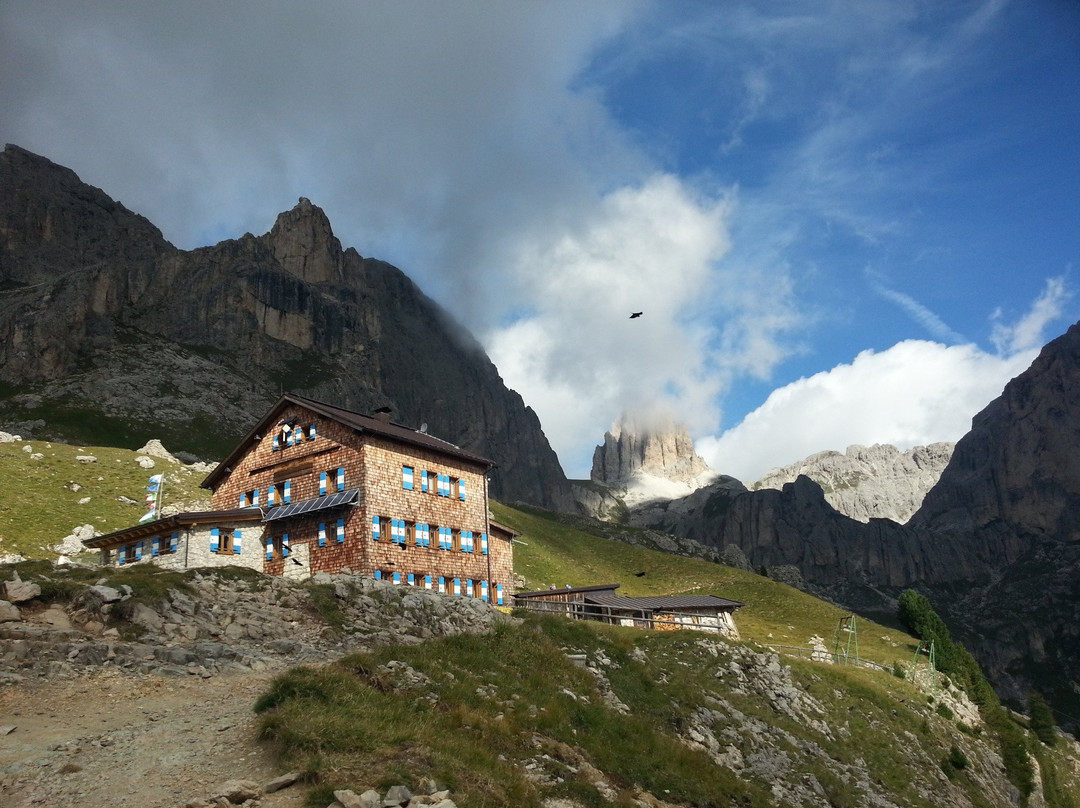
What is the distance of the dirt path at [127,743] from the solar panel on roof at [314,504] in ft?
67.8

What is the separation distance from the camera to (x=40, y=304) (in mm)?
152625

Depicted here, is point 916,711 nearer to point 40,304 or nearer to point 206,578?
point 206,578

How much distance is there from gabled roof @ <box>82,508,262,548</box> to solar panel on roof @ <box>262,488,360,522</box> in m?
1.08

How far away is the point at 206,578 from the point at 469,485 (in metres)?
21.6

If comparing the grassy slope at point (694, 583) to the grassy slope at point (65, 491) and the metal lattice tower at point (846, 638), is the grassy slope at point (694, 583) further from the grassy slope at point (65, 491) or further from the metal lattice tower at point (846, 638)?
the grassy slope at point (65, 491)

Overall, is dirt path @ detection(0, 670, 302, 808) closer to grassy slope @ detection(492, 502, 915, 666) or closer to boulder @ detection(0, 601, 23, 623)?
boulder @ detection(0, 601, 23, 623)

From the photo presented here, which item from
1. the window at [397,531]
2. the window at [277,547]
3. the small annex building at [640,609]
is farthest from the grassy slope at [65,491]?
the small annex building at [640,609]

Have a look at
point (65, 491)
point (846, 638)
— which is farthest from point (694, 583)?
point (65, 491)

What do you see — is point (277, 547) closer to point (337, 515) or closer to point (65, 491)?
point (337, 515)

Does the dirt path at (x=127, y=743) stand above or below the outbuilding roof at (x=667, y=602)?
below

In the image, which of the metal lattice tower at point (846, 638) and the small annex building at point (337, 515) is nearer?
the small annex building at point (337, 515)

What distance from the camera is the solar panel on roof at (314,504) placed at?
148ft

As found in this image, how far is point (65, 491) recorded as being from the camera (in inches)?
2601

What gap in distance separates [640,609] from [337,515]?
2248cm
